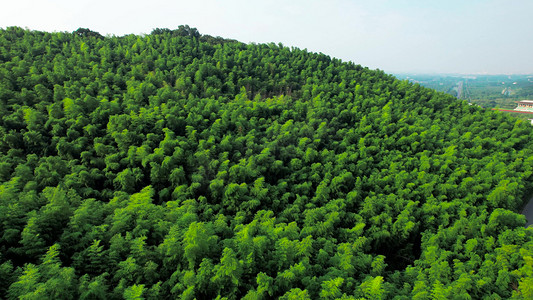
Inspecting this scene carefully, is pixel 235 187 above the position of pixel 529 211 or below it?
above

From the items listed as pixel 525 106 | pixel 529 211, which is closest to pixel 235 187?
pixel 529 211

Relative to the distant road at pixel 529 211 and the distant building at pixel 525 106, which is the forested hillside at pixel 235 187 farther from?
the distant building at pixel 525 106

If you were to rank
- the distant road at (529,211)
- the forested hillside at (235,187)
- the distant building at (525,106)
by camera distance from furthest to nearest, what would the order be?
the distant building at (525,106) < the distant road at (529,211) < the forested hillside at (235,187)

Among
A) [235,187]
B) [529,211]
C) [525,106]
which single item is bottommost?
[529,211]

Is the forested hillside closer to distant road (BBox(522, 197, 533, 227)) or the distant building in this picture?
distant road (BBox(522, 197, 533, 227))

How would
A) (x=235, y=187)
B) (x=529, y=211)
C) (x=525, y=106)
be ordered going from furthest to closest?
(x=525, y=106)
(x=529, y=211)
(x=235, y=187)

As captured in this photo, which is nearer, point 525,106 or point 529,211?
point 529,211

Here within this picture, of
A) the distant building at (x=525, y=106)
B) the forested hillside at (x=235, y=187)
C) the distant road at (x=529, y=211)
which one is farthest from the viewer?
the distant building at (x=525, y=106)

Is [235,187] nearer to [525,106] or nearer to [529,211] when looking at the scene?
[529,211]

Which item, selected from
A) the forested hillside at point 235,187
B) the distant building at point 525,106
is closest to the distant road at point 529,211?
the forested hillside at point 235,187
